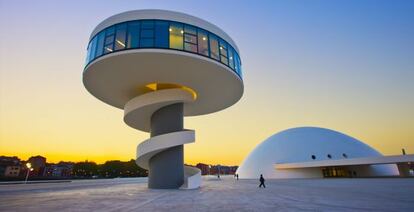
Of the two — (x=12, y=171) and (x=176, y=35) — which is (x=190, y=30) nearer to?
(x=176, y=35)

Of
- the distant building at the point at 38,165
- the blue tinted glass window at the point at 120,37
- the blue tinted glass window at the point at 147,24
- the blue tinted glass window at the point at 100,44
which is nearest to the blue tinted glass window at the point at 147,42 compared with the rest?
the blue tinted glass window at the point at 147,24

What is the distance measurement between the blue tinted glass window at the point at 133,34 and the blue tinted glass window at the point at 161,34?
1.25 metres

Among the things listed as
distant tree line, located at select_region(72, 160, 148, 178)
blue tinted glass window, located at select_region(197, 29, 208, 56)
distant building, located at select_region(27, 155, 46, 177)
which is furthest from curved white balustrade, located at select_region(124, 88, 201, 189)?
distant building, located at select_region(27, 155, 46, 177)

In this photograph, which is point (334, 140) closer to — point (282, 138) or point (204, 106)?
point (282, 138)

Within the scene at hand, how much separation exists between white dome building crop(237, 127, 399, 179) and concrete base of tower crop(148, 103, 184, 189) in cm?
3008

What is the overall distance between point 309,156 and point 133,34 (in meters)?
41.0

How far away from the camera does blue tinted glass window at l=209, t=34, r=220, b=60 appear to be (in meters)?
17.5

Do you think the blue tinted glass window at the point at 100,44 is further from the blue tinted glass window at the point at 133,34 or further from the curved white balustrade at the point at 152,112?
the curved white balustrade at the point at 152,112

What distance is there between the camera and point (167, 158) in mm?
19406

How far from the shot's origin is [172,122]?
20281 millimetres

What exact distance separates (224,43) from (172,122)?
7.85 meters

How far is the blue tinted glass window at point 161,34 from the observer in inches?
619

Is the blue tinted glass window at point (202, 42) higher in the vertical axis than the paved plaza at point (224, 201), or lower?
higher

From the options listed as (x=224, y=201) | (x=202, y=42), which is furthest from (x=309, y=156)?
(x=224, y=201)
